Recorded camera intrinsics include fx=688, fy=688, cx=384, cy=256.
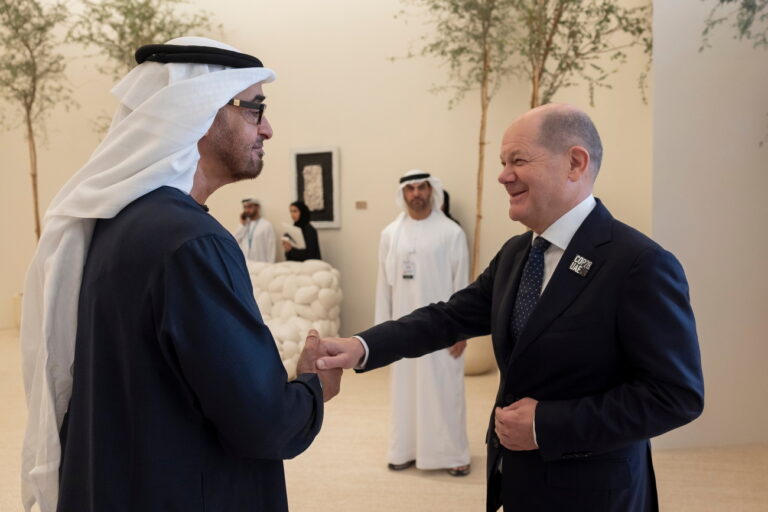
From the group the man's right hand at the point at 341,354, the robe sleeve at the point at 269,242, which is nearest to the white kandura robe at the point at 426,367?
the man's right hand at the point at 341,354

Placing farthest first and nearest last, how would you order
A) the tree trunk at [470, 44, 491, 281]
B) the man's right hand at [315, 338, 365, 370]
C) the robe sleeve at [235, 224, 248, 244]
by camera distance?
the robe sleeve at [235, 224, 248, 244]
the tree trunk at [470, 44, 491, 281]
the man's right hand at [315, 338, 365, 370]

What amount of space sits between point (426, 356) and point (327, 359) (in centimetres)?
284

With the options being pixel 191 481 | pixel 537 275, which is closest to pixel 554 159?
pixel 537 275

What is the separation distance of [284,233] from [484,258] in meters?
2.72

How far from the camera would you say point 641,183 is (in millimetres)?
6730

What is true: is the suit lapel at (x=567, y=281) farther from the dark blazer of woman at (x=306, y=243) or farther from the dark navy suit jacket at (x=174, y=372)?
the dark blazer of woman at (x=306, y=243)

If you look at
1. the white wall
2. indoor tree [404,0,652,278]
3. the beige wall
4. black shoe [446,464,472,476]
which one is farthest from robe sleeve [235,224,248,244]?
the white wall

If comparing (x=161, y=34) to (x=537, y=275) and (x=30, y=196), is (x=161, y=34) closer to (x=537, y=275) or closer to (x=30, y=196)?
(x=30, y=196)

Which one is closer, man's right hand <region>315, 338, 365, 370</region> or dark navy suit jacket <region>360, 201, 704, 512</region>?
dark navy suit jacket <region>360, 201, 704, 512</region>

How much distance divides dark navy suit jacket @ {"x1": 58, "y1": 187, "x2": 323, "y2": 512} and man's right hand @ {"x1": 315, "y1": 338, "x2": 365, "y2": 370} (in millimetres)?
535

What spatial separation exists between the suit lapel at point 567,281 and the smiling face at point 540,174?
103 mm

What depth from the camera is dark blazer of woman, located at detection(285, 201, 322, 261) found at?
29.4ft

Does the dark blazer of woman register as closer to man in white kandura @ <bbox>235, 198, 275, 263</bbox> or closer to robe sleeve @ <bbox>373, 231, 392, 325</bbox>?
man in white kandura @ <bbox>235, 198, 275, 263</bbox>

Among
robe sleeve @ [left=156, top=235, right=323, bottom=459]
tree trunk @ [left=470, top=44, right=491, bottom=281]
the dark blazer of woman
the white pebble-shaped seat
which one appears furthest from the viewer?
the dark blazer of woman
